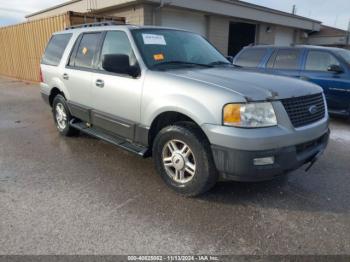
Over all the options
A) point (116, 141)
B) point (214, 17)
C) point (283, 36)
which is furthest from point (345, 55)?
point (283, 36)

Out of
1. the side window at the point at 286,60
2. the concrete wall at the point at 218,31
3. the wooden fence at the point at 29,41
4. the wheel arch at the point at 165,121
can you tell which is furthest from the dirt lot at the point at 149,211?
the concrete wall at the point at 218,31

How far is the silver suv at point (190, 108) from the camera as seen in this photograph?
2.88 metres

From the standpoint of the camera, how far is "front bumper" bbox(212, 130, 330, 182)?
2.84m

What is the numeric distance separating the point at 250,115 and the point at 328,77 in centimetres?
498

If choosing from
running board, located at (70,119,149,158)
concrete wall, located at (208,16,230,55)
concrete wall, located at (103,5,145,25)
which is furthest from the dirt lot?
concrete wall, located at (208,16,230,55)

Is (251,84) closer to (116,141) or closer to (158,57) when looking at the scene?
(158,57)

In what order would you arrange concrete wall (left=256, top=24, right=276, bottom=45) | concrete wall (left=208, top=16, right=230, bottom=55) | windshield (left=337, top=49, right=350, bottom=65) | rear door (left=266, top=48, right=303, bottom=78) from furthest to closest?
concrete wall (left=256, top=24, right=276, bottom=45)
concrete wall (left=208, top=16, right=230, bottom=55)
rear door (left=266, top=48, right=303, bottom=78)
windshield (left=337, top=49, right=350, bottom=65)

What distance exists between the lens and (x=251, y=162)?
2.85 m

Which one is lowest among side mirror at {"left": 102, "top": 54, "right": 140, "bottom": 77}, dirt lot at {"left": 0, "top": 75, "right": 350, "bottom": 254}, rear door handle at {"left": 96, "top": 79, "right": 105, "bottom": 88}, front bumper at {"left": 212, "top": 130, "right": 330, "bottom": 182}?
dirt lot at {"left": 0, "top": 75, "right": 350, "bottom": 254}

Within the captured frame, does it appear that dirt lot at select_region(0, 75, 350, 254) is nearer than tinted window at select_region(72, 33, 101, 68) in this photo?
Yes

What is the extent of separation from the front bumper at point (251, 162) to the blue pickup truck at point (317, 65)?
11.8ft

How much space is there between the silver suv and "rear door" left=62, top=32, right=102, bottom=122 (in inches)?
0.7

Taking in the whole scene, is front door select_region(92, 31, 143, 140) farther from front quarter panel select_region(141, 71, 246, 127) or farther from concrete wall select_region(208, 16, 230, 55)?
concrete wall select_region(208, 16, 230, 55)

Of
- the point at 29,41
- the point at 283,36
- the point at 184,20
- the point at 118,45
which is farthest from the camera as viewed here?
the point at 283,36
